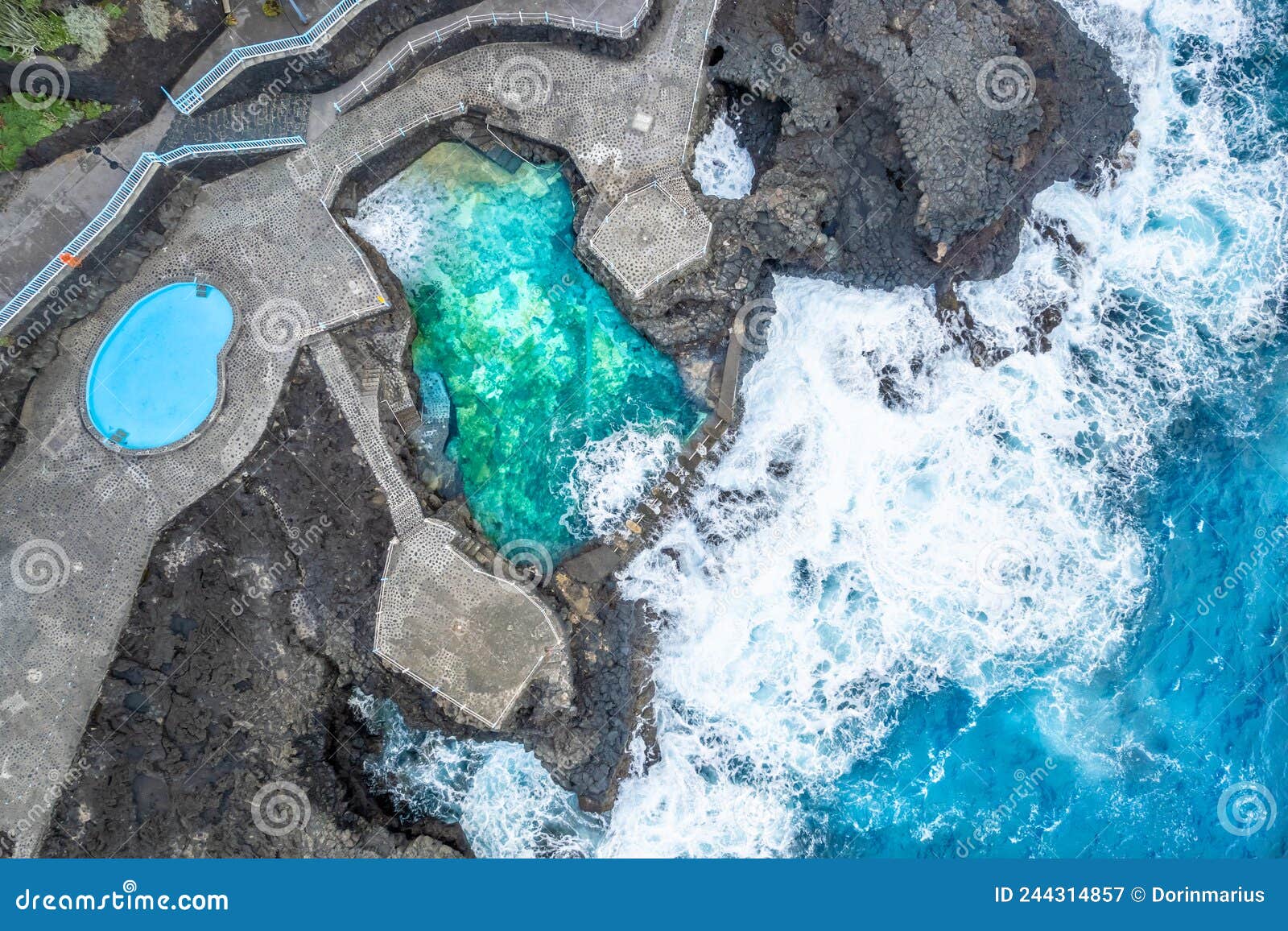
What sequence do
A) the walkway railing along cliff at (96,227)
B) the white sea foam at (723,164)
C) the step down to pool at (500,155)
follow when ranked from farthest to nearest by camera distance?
the white sea foam at (723,164)
the step down to pool at (500,155)
the walkway railing along cliff at (96,227)

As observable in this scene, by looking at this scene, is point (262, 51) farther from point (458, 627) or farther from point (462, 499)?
point (458, 627)

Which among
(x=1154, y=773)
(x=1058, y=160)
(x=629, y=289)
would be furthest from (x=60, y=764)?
(x=1058, y=160)

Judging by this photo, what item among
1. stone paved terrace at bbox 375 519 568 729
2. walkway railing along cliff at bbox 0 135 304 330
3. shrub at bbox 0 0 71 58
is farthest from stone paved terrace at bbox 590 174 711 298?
shrub at bbox 0 0 71 58

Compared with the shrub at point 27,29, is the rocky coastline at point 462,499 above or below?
below

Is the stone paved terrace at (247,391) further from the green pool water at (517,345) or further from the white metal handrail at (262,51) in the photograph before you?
the green pool water at (517,345)

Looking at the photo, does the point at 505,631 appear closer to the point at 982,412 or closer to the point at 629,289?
the point at 629,289

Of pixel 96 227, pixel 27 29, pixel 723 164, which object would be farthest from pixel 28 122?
pixel 723 164

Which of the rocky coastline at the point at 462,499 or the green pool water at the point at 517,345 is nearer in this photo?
the rocky coastline at the point at 462,499

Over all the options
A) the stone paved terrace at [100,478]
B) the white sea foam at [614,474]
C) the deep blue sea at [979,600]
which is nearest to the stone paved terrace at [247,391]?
the stone paved terrace at [100,478]
